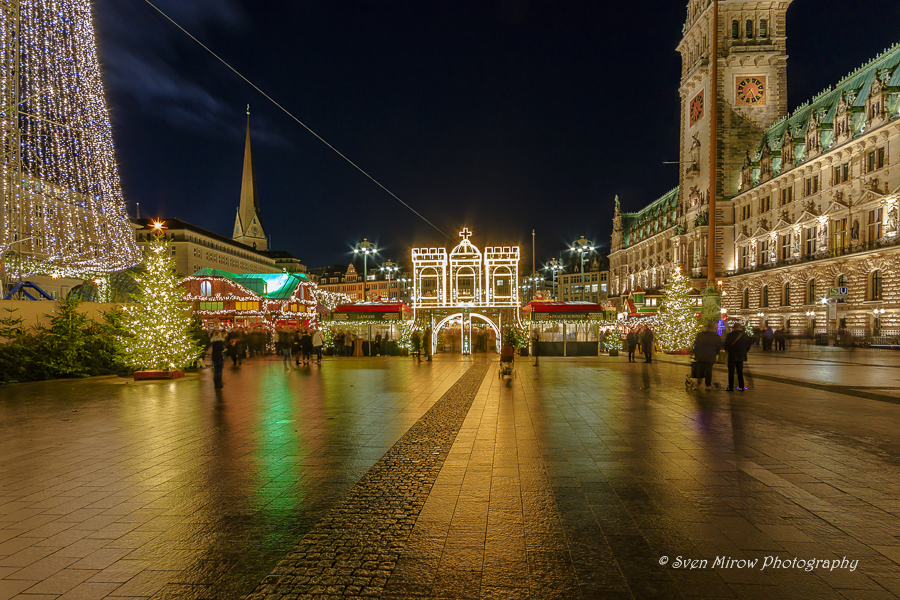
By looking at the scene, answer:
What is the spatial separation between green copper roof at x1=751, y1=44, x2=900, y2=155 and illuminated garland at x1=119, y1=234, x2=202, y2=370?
160 ft

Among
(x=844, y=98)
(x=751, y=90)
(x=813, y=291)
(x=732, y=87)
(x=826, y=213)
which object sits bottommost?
(x=813, y=291)

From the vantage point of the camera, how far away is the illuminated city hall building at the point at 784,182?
39531 millimetres

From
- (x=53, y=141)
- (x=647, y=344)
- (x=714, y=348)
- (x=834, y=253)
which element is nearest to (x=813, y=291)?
(x=834, y=253)

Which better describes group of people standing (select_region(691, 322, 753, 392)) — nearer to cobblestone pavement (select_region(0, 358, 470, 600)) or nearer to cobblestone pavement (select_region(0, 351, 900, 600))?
cobblestone pavement (select_region(0, 351, 900, 600))

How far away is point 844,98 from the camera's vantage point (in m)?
44.6

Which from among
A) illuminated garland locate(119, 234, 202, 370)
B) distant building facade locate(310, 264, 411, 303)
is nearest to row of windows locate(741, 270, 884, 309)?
illuminated garland locate(119, 234, 202, 370)

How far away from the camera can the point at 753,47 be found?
60.9m

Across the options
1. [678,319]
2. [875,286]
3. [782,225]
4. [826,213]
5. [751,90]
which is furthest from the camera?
[751,90]

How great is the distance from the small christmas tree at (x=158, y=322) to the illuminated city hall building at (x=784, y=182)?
31888 millimetres

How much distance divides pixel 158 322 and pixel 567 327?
827 inches

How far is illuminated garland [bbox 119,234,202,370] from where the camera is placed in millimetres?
16375

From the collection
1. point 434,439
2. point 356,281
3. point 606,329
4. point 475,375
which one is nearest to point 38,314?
point 475,375

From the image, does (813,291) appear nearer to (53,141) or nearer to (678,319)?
(678,319)

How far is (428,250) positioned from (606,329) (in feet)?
39.9
